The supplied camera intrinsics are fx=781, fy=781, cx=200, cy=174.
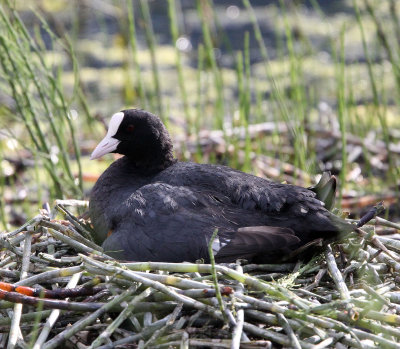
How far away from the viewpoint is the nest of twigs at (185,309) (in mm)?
2223

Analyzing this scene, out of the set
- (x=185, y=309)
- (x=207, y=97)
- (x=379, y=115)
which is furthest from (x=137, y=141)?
(x=207, y=97)

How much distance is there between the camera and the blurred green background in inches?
147

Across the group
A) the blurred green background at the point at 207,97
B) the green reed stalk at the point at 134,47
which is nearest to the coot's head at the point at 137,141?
the blurred green background at the point at 207,97

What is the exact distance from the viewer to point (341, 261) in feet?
8.96

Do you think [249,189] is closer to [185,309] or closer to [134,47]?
[185,309]

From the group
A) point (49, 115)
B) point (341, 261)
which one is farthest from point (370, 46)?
point (341, 261)

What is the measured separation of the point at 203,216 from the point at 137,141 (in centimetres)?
64

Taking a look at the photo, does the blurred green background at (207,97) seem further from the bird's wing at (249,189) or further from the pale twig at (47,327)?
the pale twig at (47,327)

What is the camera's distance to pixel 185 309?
2.34 m

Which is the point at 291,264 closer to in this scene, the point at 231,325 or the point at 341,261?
the point at 341,261

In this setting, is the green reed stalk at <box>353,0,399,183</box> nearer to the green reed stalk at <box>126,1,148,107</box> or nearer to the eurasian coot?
the green reed stalk at <box>126,1,148,107</box>

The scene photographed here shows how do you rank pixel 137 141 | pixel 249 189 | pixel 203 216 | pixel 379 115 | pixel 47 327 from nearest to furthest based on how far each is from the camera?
pixel 47 327, pixel 203 216, pixel 249 189, pixel 137 141, pixel 379 115

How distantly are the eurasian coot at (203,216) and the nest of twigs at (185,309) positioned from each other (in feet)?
0.31

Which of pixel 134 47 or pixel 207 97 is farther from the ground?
pixel 134 47
